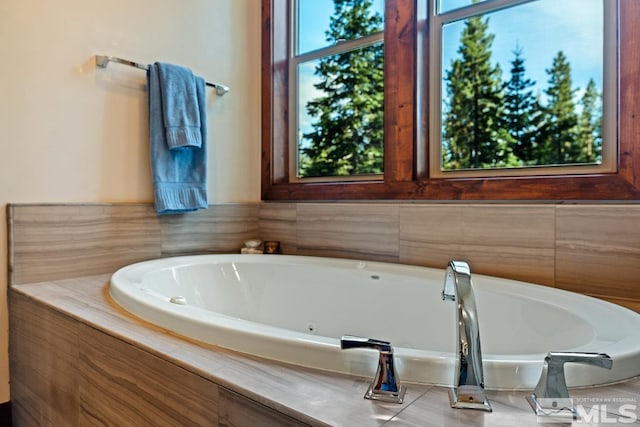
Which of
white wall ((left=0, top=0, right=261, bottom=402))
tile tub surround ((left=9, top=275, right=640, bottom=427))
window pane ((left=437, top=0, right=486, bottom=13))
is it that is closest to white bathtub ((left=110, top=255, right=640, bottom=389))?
tile tub surround ((left=9, top=275, right=640, bottom=427))

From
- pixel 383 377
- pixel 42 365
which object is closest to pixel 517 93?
pixel 383 377

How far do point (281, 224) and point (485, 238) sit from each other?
1066 millimetres

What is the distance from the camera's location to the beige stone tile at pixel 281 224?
2.15m

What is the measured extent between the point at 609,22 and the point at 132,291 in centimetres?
180

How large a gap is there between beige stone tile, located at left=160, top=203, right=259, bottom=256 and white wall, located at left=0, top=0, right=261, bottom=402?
84 mm

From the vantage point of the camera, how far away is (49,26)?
5.15 feet

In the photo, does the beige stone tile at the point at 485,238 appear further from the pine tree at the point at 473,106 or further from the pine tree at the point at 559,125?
the pine tree at the point at 559,125

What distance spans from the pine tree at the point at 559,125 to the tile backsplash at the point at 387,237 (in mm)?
516

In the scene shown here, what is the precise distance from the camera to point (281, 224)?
221 centimetres

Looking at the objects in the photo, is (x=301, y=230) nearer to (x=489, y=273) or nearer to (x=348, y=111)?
(x=348, y=111)

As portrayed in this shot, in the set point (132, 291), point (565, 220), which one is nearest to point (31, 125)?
point (132, 291)

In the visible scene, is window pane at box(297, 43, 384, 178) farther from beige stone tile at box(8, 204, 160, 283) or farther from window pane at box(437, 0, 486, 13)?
beige stone tile at box(8, 204, 160, 283)

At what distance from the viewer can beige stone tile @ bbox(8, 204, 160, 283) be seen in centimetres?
150

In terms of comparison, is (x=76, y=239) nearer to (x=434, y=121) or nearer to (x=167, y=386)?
(x=167, y=386)
